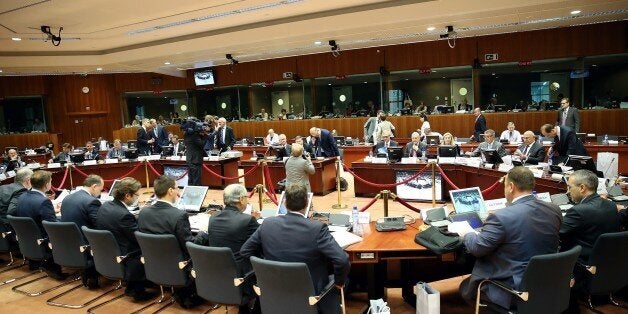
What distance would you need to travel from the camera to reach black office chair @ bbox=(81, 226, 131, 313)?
4035 mm

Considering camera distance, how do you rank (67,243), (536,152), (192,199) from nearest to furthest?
1. (67,243)
2. (192,199)
3. (536,152)

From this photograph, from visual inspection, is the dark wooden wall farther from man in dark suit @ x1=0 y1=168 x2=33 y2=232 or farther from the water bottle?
man in dark suit @ x1=0 y1=168 x2=33 y2=232

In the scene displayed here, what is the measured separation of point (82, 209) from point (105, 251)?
73cm

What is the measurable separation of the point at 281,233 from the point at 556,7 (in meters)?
8.24

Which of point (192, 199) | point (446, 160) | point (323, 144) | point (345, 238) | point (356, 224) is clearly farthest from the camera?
point (323, 144)

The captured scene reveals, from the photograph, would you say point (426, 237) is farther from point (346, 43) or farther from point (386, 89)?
point (386, 89)

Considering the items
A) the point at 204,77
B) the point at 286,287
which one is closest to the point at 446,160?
the point at 286,287

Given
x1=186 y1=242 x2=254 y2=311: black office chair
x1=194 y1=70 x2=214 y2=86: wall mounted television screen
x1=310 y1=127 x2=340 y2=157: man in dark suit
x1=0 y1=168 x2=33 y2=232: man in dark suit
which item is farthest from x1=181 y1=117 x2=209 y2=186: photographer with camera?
x1=194 y1=70 x2=214 y2=86: wall mounted television screen

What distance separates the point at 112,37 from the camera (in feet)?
36.1

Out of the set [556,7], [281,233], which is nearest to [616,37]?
[556,7]

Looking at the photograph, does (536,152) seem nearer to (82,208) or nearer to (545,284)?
(545,284)

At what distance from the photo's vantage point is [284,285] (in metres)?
2.92

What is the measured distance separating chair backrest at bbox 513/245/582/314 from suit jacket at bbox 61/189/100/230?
389 centimetres

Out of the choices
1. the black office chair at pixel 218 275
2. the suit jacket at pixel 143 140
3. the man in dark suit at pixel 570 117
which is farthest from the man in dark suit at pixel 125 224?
the man in dark suit at pixel 570 117
